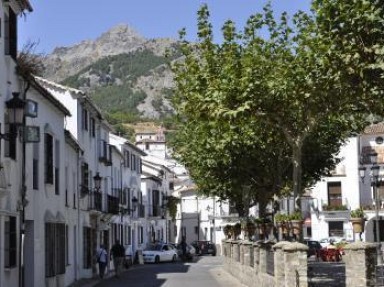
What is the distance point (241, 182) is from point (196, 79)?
551 inches

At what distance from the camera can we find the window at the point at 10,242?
18469mm

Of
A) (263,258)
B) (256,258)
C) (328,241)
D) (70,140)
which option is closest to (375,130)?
(328,241)

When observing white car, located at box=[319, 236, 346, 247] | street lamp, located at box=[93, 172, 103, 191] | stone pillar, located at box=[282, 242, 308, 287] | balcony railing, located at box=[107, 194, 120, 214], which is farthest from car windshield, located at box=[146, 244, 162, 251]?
stone pillar, located at box=[282, 242, 308, 287]

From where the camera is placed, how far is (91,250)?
120ft

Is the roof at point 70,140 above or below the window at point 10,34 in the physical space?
below

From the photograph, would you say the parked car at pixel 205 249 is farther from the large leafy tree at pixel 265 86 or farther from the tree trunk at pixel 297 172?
the tree trunk at pixel 297 172

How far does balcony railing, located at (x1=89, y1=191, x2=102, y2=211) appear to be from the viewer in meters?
36.5

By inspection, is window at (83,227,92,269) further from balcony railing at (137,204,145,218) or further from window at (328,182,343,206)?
window at (328,182,343,206)

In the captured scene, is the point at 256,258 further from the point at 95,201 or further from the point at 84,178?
the point at 95,201

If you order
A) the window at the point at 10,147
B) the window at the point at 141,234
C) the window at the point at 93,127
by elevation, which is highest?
the window at the point at 93,127

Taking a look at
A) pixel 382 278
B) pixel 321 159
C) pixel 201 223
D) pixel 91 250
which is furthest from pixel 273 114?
pixel 201 223

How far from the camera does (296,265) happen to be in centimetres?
1688

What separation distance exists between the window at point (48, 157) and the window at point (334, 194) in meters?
42.5

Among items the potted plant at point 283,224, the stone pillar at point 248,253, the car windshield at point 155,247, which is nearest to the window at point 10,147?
the stone pillar at point 248,253
